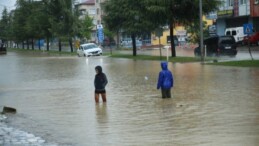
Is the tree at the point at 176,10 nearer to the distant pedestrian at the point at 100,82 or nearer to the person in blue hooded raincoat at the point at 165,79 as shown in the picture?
the person in blue hooded raincoat at the point at 165,79

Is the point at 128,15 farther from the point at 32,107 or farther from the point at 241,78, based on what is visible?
the point at 32,107

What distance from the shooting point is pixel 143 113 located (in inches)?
532

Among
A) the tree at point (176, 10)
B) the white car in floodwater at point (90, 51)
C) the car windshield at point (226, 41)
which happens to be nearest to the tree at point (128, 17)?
the tree at point (176, 10)

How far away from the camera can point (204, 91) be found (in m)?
18.1

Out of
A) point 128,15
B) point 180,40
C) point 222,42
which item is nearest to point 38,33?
point 180,40

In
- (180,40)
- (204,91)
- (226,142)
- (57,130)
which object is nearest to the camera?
(226,142)

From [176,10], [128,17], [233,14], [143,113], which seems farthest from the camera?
[233,14]

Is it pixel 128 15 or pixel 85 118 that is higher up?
pixel 128 15

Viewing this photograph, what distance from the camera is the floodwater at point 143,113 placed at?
10.0m

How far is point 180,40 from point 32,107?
77890mm

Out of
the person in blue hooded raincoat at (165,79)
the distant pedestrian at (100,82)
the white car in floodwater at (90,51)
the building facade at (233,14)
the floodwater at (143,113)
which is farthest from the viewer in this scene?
the building facade at (233,14)

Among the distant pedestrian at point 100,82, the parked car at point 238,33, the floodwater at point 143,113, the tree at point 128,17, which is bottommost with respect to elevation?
the floodwater at point 143,113

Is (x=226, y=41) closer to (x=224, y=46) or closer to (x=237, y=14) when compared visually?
(x=224, y=46)

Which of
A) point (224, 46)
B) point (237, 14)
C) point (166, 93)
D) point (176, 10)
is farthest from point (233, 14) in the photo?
point (166, 93)
